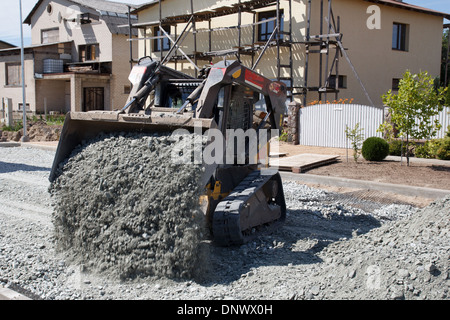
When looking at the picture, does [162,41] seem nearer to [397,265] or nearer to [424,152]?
[424,152]

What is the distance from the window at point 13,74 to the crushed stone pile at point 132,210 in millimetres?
33800

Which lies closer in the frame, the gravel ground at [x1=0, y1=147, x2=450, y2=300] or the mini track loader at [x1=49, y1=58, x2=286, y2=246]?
the gravel ground at [x1=0, y1=147, x2=450, y2=300]

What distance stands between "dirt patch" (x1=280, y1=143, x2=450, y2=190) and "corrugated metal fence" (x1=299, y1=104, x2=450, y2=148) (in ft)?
9.95

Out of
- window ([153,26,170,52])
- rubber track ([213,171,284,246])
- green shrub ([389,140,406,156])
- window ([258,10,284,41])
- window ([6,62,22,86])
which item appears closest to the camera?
rubber track ([213,171,284,246])

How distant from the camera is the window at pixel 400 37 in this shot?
2569 cm

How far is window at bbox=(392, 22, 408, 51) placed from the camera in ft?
84.3

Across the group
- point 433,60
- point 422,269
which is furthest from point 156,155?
point 433,60

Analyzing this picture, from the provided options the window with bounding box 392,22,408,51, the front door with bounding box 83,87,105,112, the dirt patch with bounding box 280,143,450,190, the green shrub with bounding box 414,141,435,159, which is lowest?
the dirt patch with bounding box 280,143,450,190

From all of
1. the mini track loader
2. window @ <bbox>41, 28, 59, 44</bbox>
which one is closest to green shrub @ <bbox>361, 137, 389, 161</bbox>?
the mini track loader

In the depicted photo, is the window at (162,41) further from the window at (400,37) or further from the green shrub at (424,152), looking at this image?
the green shrub at (424,152)

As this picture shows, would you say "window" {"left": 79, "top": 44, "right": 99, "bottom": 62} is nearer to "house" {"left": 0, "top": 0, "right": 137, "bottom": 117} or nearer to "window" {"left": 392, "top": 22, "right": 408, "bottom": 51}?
"house" {"left": 0, "top": 0, "right": 137, "bottom": 117}

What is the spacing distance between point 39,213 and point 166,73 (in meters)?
3.27

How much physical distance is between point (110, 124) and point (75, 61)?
103 ft

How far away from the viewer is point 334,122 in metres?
17.8
